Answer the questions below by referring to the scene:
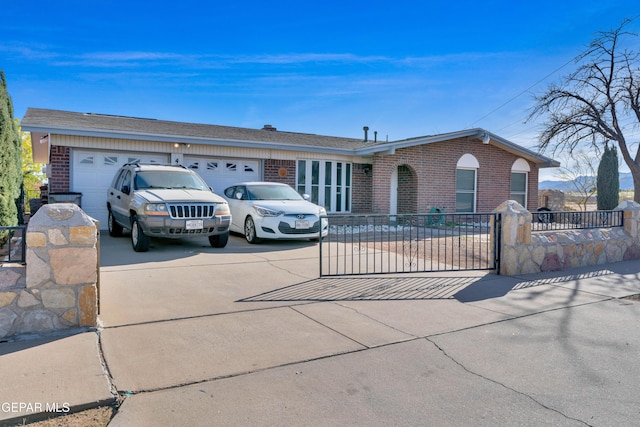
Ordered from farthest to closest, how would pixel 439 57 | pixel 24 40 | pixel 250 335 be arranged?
pixel 439 57
pixel 24 40
pixel 250 335

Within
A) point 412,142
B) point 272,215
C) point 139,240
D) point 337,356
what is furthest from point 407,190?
point 337,356

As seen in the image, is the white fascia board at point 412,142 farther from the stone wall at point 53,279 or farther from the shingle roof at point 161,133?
the stone wall at point 53,279

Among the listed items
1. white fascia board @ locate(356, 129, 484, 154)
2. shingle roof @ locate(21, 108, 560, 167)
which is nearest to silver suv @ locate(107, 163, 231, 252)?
shingle roof @ locate(21, 108, 560, 167)

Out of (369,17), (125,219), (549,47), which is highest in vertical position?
(549,47)

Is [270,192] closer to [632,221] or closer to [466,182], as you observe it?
[632,221]

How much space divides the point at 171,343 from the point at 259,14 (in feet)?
36.5

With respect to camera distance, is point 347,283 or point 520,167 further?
point 520,167

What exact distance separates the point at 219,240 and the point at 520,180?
52.4 feet

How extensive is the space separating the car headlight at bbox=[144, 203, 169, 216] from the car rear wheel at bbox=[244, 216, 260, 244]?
2426 millimetres

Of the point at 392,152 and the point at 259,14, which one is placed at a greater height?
the point at 259,14

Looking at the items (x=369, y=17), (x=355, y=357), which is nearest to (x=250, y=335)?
(x=355, y=357)

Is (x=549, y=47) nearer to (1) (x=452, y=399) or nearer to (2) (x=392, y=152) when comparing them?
(2) (x=392, y=152)

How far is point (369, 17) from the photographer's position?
45.0 ft

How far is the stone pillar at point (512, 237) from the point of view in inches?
282
